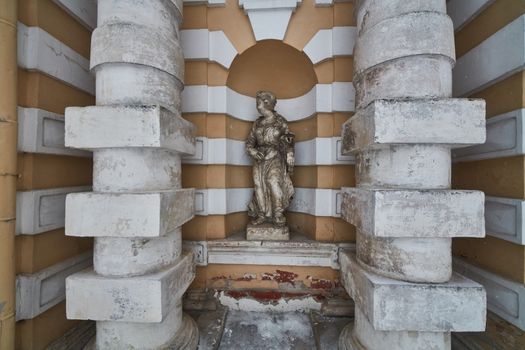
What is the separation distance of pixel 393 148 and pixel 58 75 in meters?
3.61

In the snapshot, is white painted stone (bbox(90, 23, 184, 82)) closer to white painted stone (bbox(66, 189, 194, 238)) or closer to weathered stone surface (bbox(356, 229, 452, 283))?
white painted stone (bbox(66, 189, 194, 238))

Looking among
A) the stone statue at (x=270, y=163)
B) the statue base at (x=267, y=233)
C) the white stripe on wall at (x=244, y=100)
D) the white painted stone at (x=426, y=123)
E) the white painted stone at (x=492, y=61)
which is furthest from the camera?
the stone statue at (x=270, y=163)

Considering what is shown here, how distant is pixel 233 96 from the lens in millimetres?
3875

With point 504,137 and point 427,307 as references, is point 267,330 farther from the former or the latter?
point 504,137

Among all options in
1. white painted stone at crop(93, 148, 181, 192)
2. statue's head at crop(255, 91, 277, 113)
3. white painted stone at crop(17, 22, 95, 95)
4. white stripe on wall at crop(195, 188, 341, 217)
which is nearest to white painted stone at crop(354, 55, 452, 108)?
white stripe on wall at crop(195, 188, 341, 217)

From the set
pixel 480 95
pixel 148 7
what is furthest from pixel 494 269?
pixel 148 7

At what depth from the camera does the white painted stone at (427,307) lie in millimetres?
2098

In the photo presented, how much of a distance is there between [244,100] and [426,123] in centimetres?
275

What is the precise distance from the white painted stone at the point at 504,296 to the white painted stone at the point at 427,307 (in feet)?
1.37

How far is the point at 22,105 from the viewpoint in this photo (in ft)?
7.76

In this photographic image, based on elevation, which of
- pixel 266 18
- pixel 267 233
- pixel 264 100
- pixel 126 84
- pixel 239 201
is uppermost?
pixel 266 18

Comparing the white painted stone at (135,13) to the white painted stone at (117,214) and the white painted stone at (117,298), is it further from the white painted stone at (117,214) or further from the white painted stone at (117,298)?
the white painted stone at (117,298)

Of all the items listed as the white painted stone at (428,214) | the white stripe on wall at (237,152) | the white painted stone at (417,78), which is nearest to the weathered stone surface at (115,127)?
the white stripe on wall at (237,152)

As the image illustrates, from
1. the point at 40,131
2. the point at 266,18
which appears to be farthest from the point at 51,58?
the point at 266,18
